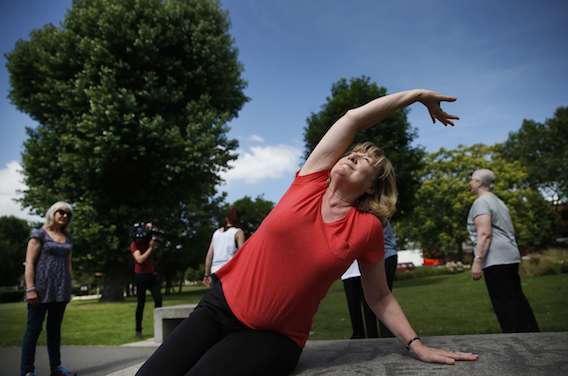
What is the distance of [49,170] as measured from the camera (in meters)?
17.5

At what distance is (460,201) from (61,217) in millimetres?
45265

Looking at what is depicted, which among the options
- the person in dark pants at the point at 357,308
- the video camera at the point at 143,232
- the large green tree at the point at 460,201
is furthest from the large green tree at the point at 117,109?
the large green tree at the point at 460,201

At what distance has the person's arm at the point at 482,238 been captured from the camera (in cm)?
509

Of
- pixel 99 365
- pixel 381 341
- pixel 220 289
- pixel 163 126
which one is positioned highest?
pixel 163 126

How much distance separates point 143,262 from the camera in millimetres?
8375

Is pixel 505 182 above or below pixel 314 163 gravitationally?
above

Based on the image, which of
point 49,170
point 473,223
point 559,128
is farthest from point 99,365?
point 559,128

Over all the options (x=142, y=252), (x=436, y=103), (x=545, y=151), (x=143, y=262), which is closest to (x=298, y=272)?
(x=436, y=103)

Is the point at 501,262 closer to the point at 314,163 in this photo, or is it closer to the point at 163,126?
the point at 314,163

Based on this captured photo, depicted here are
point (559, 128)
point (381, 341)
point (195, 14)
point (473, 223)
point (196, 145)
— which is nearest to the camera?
point (381, 341)

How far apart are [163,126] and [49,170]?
5.26m

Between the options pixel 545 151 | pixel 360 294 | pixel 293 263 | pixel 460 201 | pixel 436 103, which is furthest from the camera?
pixel 545 151

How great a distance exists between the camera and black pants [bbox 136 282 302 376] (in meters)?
2.09

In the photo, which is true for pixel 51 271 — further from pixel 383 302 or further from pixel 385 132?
pixel 385 132
